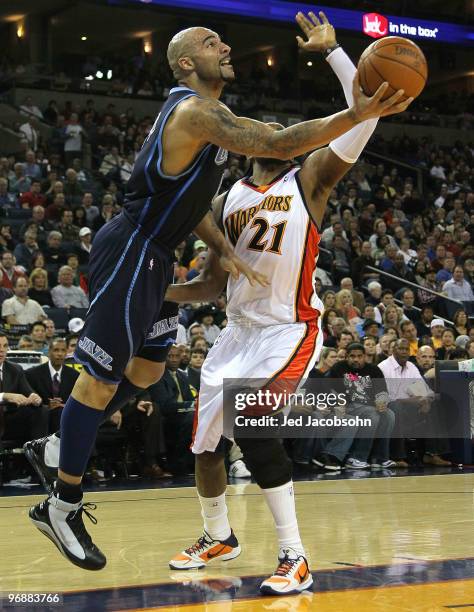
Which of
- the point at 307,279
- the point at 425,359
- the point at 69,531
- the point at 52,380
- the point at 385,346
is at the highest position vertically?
the point at 307,279

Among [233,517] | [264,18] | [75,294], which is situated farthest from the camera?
[264,18]

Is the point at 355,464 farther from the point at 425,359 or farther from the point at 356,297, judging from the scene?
the point at 356,297

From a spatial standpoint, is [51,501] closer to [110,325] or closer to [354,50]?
[110,325]

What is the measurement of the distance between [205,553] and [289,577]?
79 centimetres

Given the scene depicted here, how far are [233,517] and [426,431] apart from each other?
5155 millimetres

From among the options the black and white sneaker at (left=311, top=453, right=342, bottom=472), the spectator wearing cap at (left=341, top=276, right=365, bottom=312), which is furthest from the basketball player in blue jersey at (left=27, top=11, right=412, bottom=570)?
the spectator wearing cap at (left=341, top=276, right=365, bottom=312)

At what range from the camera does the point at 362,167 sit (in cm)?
2378

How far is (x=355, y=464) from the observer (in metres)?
10.7

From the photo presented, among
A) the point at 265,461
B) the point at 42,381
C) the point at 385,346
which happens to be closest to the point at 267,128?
the point at 265,461

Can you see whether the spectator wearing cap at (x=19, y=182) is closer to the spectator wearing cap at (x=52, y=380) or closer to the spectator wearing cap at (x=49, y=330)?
the spectator wearing cap at (x=49, y=330)

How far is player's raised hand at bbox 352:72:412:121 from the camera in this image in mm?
3701

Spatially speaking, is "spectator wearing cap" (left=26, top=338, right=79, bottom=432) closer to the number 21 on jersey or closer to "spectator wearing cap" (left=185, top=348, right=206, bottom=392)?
"spectator wearing cap" (left=185, top=348, right=206, bottom=392)

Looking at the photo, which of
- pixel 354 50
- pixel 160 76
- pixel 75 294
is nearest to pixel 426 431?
pixel 75 294

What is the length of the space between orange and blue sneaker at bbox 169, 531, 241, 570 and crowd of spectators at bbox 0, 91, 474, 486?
181 inches
